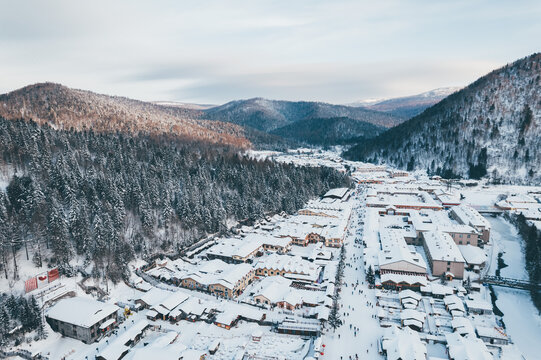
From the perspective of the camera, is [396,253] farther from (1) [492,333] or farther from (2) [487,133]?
(2) [487,133]

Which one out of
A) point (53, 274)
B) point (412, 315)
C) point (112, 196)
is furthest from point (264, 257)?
point (53, 274)

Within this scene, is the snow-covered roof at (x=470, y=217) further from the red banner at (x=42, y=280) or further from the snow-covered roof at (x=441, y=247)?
the red banner at (x=42, y=280)

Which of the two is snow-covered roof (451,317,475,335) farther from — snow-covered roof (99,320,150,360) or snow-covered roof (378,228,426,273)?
snow-covered roof (99,320,150,360)

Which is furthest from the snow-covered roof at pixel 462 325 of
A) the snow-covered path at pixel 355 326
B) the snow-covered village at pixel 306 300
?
the snow-covered path at pixel 355 326

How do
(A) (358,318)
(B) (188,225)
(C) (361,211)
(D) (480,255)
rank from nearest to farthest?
(A) (358,318), (D) (480,255), (B) (188,225), (C) (361,211)

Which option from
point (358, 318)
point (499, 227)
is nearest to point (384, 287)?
point (358, 318)

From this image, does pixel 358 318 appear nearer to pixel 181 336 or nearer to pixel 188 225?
pixel 181 336
